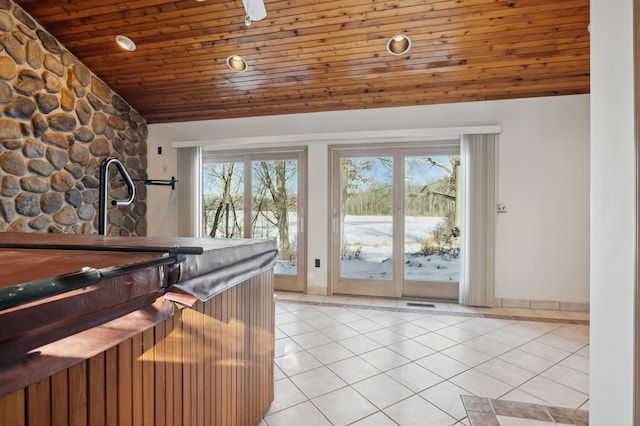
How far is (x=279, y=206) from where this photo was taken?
→ 4254 millimetres

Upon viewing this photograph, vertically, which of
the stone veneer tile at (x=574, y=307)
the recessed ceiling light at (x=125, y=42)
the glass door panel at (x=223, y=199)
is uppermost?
the recessed ceiling light at (x=125, y=42)

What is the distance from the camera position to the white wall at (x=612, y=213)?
863 mm

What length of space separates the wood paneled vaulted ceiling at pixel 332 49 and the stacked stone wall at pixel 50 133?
26 cm

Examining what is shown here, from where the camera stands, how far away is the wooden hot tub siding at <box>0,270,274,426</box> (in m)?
0.60

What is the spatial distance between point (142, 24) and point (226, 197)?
90.9 inches

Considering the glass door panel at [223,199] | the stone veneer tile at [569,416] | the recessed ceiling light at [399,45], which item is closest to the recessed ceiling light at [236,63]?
the glass door panel at [223,199]

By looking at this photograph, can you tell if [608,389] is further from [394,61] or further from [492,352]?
[394,61]

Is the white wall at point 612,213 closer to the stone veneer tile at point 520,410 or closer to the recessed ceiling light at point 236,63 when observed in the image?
the stone veneer tile at point 520,410

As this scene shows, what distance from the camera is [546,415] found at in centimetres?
164

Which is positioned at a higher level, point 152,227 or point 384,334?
point 152,227

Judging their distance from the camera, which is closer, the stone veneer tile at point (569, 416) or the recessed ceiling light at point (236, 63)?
the stone veneer tile at point (569, 416)

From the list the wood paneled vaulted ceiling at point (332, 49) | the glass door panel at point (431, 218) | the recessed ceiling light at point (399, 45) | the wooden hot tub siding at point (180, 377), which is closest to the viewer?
the wooden hot tub siding at point (180, 377)

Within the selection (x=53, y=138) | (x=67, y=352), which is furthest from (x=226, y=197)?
(x=67, y=352)

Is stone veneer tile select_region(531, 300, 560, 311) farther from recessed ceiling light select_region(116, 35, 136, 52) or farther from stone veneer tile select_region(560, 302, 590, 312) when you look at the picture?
recessed ceiling light select_region(116, 35, 136, 52)
